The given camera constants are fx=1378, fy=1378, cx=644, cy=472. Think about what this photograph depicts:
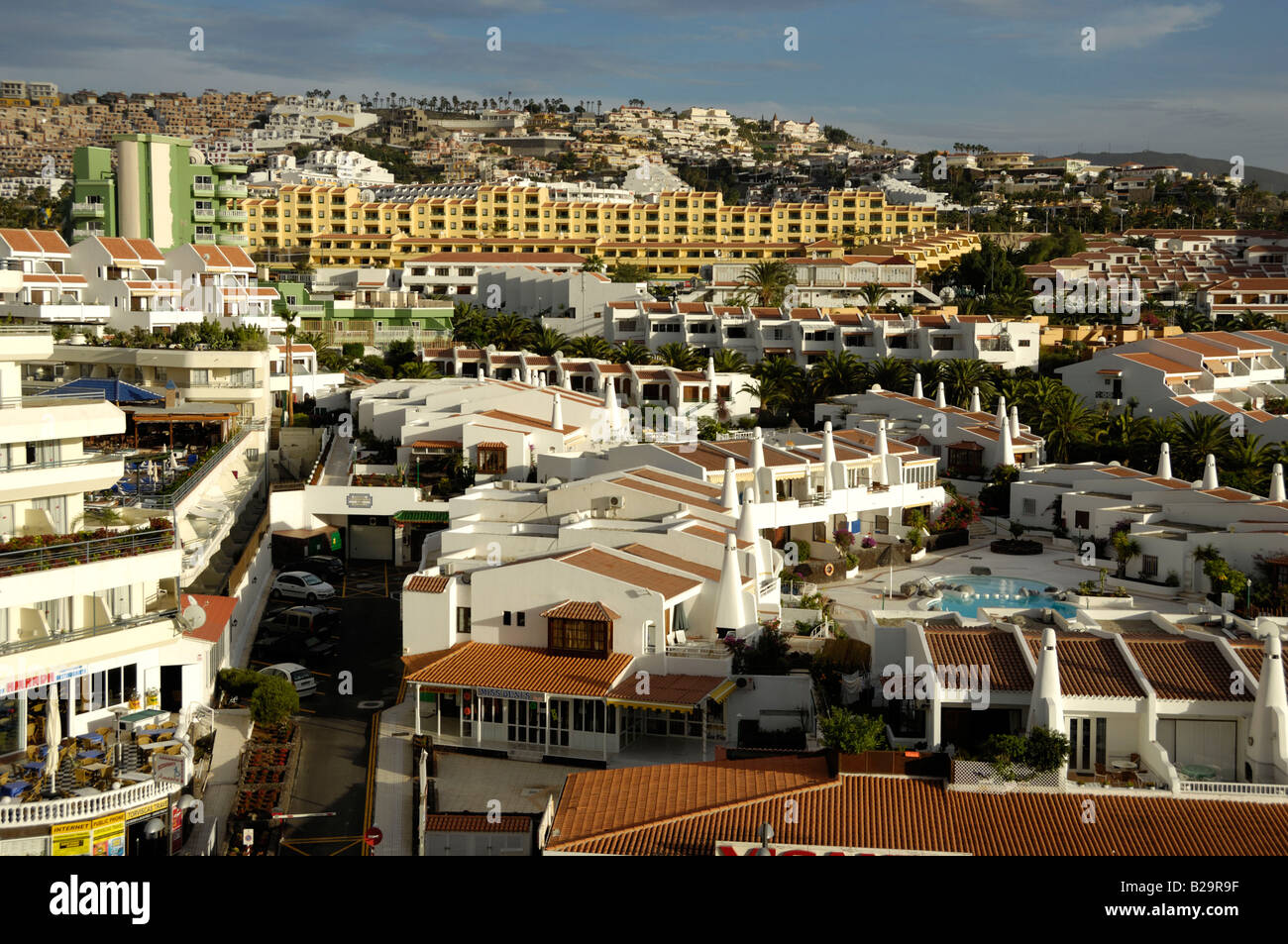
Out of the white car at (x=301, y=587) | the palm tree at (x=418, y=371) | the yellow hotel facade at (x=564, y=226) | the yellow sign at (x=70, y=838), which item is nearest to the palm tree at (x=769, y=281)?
the yellow hotel facade at (x=564, y=226)

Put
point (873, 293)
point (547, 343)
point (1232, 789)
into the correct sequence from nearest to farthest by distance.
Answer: point (1232, 789) < point (547, 343) < point (873, 293)

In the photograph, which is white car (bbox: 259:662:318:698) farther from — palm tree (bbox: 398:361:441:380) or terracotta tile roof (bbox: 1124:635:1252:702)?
palm tree (bbox: 398:361:441:380)

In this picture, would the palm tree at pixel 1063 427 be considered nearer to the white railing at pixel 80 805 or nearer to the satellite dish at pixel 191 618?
the satellite dish at pixel 191 618

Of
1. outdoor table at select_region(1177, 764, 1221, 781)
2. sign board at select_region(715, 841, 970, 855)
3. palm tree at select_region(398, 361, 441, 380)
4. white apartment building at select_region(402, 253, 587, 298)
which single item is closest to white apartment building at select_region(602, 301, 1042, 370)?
palm tree at select_region(398, 361, 441, 380)

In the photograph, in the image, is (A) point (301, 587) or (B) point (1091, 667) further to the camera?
→ (A) point (301, 587)

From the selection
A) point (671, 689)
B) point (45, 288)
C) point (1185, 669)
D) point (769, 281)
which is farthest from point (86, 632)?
point (769, 281)

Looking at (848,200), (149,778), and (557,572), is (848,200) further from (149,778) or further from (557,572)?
(149,778)

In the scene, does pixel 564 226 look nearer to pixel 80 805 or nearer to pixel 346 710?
pixel 346 710
